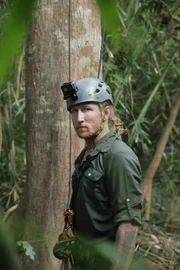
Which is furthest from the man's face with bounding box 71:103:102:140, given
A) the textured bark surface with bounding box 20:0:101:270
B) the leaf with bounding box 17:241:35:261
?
the textured bark surface with bounding box 20:0:101:270

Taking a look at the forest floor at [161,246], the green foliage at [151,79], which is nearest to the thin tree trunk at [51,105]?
the green foliage at [151,79]

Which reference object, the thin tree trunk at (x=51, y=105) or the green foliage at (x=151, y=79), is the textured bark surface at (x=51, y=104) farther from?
the green foliage at (x=151, y=79)

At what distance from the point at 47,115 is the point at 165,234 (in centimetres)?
313

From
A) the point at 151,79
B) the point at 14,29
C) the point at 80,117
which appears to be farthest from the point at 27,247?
the point at 151,79

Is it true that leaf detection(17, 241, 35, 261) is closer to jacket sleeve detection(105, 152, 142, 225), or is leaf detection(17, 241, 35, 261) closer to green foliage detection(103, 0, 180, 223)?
jacket sleeve detection(105, 152, 142, 225)

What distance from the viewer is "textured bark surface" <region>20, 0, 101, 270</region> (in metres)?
3.89

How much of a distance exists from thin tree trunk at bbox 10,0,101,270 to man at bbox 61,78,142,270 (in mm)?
787

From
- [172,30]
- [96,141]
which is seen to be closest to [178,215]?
[172,30]

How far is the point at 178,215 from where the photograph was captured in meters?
7.24

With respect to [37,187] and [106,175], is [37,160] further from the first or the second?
[106,175]

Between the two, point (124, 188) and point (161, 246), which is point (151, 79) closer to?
point (161, 246)

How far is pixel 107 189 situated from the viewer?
2900 millimetres

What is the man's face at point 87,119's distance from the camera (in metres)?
3.03

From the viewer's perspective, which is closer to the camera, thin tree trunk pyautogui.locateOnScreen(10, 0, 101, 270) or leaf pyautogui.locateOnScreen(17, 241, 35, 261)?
leaf pyautogui.locateOnScreen(17, 241, 35, 261)
